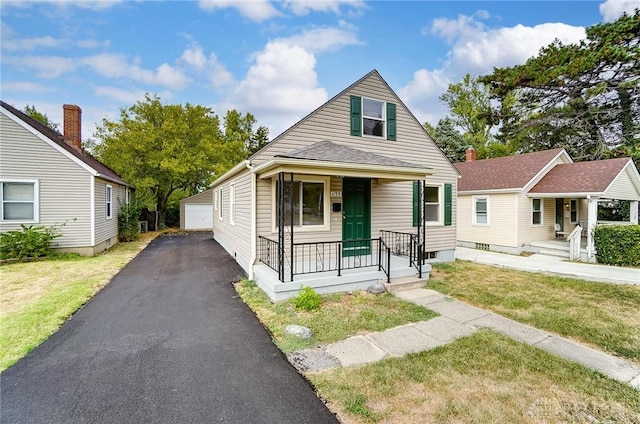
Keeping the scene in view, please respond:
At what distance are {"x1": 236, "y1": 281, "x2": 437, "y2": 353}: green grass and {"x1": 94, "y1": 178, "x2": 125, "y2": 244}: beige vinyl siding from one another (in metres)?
8.31

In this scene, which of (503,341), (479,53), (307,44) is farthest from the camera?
(479,53)

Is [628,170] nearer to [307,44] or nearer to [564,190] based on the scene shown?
[564,190]

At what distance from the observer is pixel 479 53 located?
19922 millimetres

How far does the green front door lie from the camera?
8.27m

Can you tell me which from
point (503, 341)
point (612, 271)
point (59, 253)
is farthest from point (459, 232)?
point (59, 253)

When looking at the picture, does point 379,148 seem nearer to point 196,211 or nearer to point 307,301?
point 307,301

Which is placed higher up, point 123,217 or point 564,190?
point 564,190

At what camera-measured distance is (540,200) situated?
13.2 m

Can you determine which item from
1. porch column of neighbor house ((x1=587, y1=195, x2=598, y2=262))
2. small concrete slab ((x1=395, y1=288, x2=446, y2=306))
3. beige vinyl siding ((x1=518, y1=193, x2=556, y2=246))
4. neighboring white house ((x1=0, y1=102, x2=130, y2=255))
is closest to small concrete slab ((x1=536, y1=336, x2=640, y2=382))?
small concrete slab ((x1=395, y1=288, x2=446, y2=306))

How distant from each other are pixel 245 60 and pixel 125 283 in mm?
11813

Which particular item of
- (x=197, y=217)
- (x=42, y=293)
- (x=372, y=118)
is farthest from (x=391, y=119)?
(x=197, y=217)

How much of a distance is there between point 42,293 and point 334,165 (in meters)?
6.77

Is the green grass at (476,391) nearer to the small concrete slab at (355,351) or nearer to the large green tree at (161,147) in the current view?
the small concrete slab at (355,351)

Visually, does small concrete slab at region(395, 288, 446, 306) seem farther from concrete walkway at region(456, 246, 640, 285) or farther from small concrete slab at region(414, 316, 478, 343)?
concrete walkway at region(456, 246, 640, 285)
